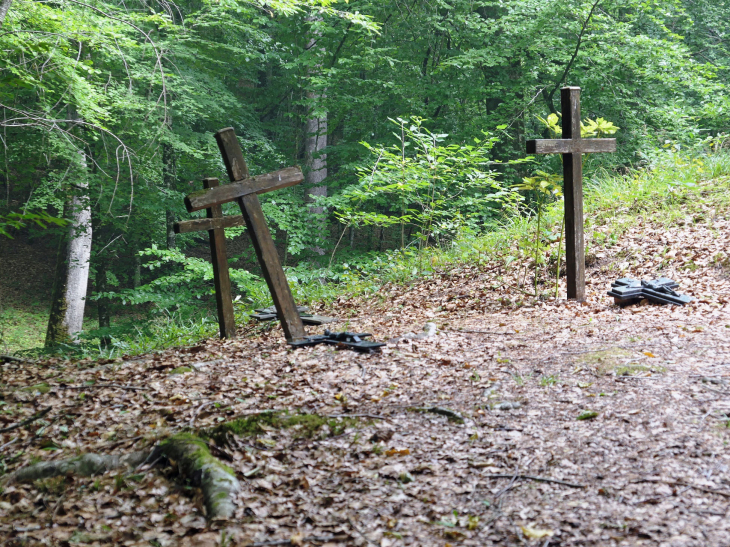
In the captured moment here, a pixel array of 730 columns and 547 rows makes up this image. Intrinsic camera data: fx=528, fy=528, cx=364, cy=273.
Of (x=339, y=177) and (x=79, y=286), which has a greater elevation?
(x=339, y=177)

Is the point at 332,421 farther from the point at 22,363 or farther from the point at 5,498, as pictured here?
the point at 22,363

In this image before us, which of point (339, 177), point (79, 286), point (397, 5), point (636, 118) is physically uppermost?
point (397, 5)

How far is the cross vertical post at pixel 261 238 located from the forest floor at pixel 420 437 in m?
0.32

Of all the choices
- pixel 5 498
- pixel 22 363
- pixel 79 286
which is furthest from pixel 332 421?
pixel 79 286

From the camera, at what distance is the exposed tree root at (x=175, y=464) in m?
2.60

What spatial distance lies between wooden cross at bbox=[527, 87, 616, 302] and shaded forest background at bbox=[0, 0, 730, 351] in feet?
7.05

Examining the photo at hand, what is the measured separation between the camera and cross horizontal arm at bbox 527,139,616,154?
5898mm

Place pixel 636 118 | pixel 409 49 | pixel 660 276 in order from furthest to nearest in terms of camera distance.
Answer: pixel 409 49 < pixel 636 118 < pixel 660 276

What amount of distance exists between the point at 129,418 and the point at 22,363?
2737mm

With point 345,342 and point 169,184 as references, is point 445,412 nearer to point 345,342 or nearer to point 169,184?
point 345,342

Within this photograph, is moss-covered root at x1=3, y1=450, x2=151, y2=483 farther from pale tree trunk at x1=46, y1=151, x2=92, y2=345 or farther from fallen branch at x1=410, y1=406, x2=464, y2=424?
pale tree trunk at x1=46, y1=151, x2=92, y2=345

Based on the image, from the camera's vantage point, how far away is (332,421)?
3293 mm

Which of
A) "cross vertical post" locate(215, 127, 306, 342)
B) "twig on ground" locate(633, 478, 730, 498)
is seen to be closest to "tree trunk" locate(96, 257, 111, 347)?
"cross vertical post" locate(215, 127, 306, 342)

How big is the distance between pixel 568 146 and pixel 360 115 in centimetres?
865
